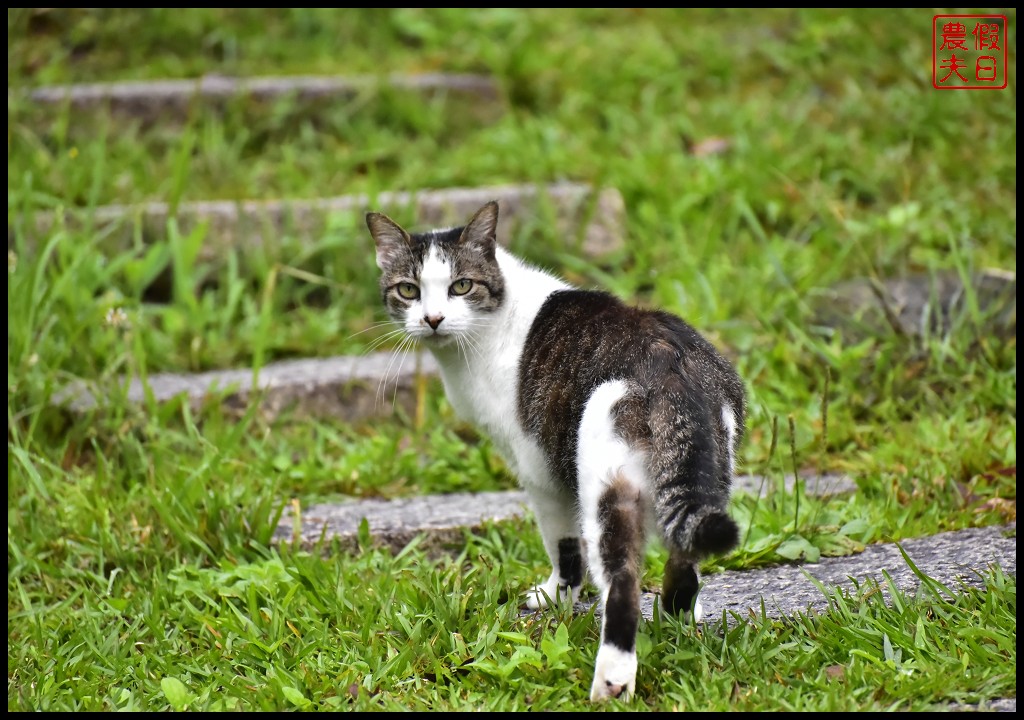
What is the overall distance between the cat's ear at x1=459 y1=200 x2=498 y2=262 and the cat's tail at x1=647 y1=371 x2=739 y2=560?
81cm

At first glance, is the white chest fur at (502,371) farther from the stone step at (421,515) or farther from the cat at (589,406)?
the stone step at (421,515)

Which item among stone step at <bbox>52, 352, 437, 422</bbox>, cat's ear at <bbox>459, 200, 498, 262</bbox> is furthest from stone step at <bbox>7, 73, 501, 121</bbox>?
cat's ear at <bbox>459, 200, 498, 262</bbox>

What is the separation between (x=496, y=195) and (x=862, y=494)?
96.7 inches

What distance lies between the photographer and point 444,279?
10.2 feet

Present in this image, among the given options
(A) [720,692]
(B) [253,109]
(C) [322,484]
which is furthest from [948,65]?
(A) [720,692]

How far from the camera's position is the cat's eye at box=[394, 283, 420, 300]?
317cm

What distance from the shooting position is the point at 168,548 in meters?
3.55

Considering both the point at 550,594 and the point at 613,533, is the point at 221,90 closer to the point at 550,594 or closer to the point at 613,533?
the point at 550,594

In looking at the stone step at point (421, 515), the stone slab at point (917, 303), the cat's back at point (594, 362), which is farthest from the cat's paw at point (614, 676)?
the stone slab at point (917, 303)

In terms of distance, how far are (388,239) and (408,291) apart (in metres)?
0.19

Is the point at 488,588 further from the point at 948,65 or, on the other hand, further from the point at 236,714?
the point at 948,65

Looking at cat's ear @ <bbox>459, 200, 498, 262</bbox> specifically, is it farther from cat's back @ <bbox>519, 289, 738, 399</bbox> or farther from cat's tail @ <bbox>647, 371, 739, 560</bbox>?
cat's tail @ <bbox>647, 371, 739, 560</bbox>

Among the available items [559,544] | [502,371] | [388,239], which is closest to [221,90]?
[388,239]

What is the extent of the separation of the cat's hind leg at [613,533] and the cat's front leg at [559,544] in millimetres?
391
